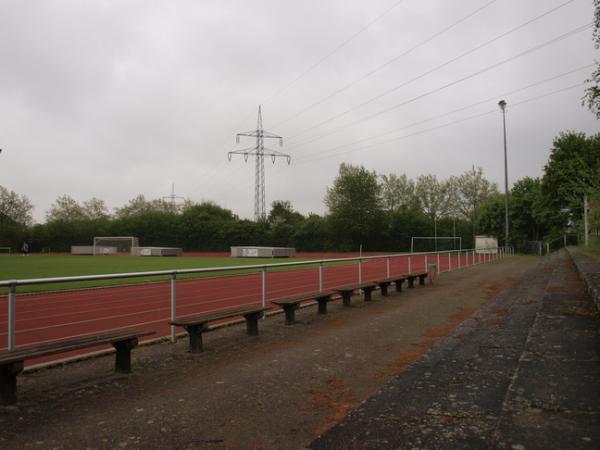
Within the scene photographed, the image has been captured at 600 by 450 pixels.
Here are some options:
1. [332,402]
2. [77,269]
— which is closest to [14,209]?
[77,269]

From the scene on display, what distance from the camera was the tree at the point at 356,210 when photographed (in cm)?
5219

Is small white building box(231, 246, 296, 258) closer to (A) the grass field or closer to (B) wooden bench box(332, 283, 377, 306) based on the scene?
(A) the grass field

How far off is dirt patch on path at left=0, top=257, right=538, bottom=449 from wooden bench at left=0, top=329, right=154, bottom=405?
16 centimetres

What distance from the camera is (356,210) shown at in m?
53.1

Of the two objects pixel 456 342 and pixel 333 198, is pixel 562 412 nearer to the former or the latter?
pixel 456 342

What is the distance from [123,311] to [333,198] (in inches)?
1932

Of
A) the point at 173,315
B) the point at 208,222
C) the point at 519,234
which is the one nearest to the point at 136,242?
the point at 208,222

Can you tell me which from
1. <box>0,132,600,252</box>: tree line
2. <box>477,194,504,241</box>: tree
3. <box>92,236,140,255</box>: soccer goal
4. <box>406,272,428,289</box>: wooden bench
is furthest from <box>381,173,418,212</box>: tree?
<box>406,272,428,289</box>: wooden bench

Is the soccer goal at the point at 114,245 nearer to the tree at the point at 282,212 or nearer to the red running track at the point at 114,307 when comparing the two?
the tree at the point at 282,212

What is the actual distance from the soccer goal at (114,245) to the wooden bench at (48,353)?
53.8 meters

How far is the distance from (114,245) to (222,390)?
57351 millimetres

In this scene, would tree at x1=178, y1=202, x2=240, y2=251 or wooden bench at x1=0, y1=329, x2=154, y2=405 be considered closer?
wooden bench at x1=0, y1=329, x2=154, y2=405

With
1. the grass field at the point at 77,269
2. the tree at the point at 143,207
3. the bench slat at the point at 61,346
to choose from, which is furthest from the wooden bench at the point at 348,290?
the tree at the point at 143,207

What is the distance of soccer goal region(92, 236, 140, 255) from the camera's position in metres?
55.6
